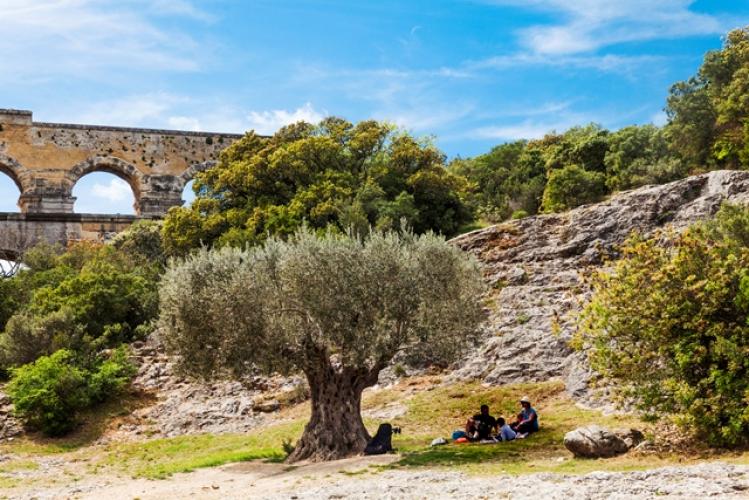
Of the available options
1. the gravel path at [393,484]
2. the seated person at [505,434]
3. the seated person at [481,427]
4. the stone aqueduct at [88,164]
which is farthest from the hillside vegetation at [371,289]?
the stone aqueduct at [88,164]

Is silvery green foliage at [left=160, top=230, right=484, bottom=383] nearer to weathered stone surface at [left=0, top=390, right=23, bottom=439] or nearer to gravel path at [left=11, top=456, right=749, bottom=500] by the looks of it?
gravel path at [left=11, top=456, right=749, bottom=500]

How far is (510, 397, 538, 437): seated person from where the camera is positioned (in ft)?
66.4

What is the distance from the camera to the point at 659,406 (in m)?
17.0

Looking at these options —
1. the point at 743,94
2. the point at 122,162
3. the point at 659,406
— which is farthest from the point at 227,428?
the point at 122,162

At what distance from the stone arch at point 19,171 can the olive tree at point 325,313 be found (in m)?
36.3

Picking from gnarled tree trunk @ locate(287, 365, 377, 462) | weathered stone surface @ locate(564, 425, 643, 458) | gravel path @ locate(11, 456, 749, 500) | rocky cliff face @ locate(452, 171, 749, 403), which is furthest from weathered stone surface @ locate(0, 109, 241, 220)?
weathered stone surface @ locate(564, 425, 643, 458)

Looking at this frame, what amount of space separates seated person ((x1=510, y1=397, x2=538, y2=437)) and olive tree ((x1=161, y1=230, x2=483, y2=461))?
2114mm

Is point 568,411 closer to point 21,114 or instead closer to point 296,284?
point 296,284

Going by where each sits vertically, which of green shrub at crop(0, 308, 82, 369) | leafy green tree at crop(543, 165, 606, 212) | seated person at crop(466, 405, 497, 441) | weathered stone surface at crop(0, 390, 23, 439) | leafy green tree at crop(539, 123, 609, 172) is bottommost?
weathered stone surface at crop(0, 390, 23, 439)

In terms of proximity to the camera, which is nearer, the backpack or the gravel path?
the gravel path

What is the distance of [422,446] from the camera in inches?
801

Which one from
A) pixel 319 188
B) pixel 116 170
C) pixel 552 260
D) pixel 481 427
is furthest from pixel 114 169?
pixel 481 427

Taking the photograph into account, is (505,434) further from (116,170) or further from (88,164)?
(116,170)

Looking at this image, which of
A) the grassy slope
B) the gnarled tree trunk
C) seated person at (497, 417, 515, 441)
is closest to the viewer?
the grassy slope
